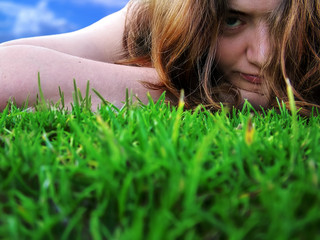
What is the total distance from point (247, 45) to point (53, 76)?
3.46 feet

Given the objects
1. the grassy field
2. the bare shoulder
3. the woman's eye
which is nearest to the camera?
the grassy field

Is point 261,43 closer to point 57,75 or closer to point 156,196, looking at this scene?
point 57,75

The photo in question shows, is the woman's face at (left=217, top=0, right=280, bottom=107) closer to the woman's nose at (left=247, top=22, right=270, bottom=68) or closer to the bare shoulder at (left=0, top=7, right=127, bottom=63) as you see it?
the woman's nose at (left=247, top=22, right=270, bottom=68)

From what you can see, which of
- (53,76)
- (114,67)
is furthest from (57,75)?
(114,67)

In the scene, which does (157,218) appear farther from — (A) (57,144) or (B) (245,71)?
(B) (245,71)

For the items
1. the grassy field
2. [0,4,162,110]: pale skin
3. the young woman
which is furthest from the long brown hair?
the grassy field

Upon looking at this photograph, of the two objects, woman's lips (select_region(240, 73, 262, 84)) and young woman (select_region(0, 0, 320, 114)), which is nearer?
young woman (select_region(0, 0, 320, 114))

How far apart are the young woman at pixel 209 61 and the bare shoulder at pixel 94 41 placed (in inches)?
7.0

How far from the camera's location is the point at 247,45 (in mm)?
1964

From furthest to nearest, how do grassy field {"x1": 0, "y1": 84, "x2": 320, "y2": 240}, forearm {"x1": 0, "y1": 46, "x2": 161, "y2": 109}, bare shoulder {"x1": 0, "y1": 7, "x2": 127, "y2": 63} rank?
bare shoulder {"x1": 0, "y1": 7, "x2": 127, "y2": 63} → forearm {"x1": 0, "y1": 46, "x2": 161, "y2": 109} → grassy field {"x1": 0, "y1": 84, "x2": 320, "y2": 240}

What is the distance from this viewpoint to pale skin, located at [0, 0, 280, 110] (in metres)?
1.64

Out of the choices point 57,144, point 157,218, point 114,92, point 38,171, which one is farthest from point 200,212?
point 114,92

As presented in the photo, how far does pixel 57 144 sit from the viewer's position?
0.87m

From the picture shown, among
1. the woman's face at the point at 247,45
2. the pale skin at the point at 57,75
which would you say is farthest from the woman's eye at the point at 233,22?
the pale skin at the point at 57,75
